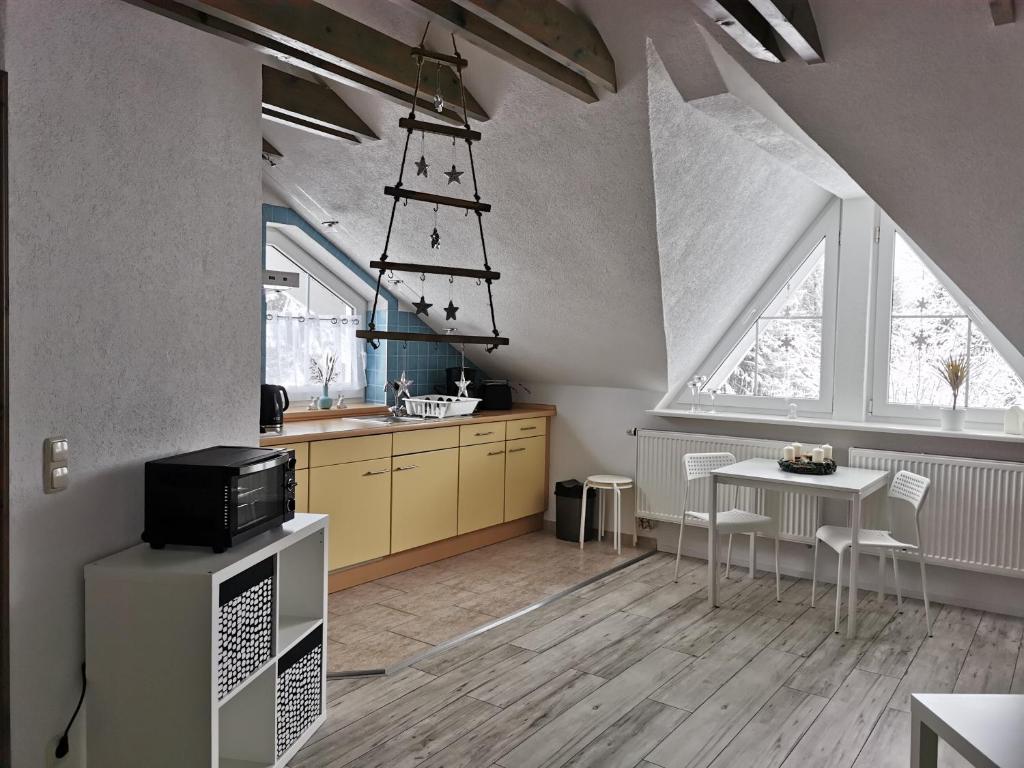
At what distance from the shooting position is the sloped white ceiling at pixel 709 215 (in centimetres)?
358

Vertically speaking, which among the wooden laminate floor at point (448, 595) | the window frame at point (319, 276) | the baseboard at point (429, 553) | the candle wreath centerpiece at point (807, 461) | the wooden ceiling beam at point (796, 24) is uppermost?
the wooden ceiling beam at point (796, 24)

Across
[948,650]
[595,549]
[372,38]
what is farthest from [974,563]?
[372,38]

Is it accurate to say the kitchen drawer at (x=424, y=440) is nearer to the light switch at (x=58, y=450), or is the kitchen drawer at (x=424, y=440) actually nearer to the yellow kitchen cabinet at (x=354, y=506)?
the yellow kitchen cabinet at (x=354, y=506)

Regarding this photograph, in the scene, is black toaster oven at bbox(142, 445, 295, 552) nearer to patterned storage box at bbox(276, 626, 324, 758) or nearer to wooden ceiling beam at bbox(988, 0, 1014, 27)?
patterned storage box at bbox(276, 626, 324, 758)

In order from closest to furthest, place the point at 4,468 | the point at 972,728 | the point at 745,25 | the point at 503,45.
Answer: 1. the point at 972,728
2. the point at 4,468
3. the point at 745,25
4. the point at 503,45

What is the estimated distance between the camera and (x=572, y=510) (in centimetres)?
569

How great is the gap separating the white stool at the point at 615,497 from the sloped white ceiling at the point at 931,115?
2.51 m

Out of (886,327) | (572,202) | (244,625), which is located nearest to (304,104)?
(572,202)

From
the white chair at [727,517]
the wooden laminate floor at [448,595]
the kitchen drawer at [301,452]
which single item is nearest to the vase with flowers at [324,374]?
the kitchen drawer at [301,452]

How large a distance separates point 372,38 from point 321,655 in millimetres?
2381

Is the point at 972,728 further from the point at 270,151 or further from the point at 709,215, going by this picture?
the point at 270,151

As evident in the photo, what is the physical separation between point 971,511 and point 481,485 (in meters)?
2.85

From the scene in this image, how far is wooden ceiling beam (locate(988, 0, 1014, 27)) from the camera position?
7.67ft

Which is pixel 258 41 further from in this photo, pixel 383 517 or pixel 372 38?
pixel 383 517
